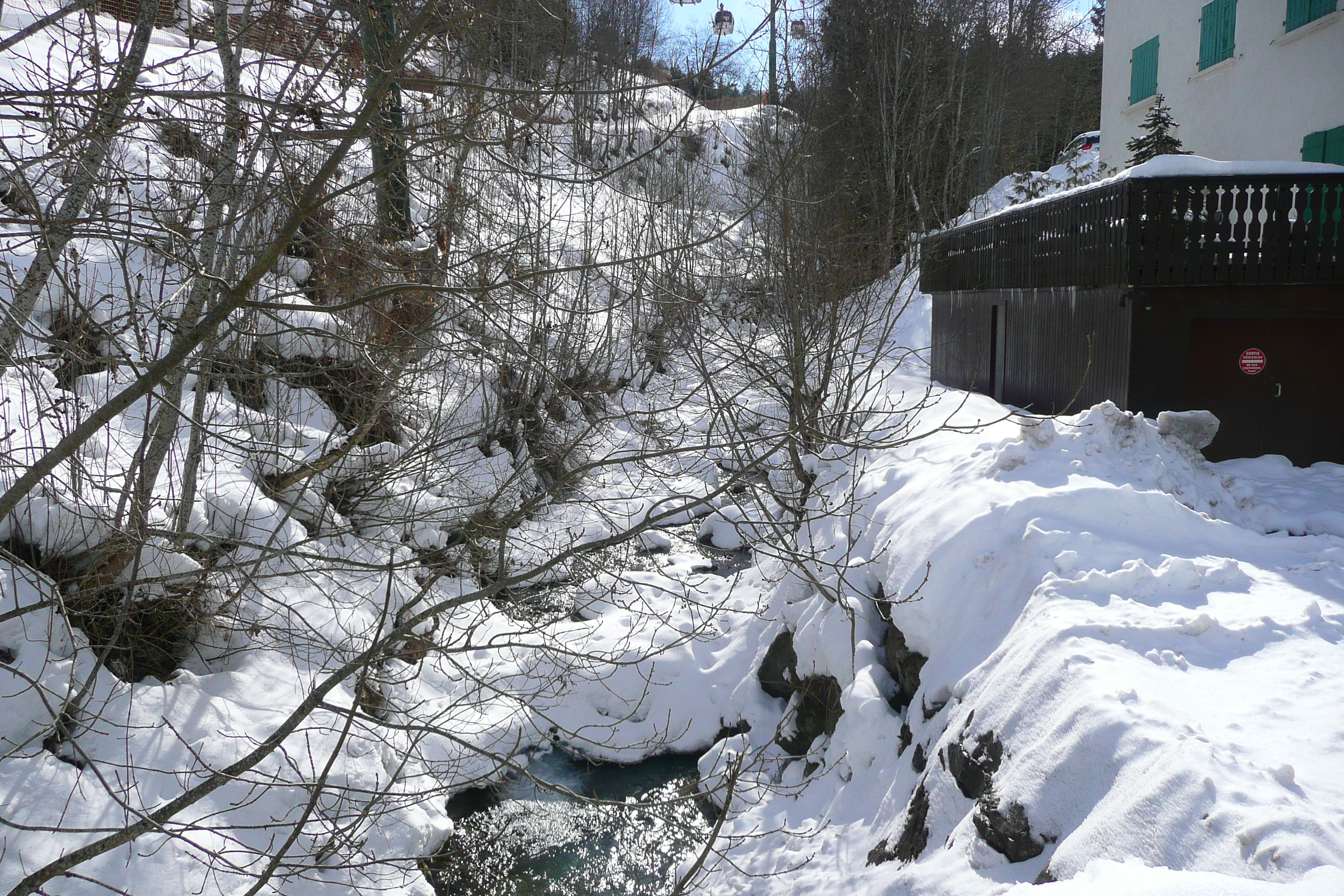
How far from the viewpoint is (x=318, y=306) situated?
270 cm

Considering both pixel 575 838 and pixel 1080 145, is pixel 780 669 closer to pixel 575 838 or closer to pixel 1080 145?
pixel 575 838

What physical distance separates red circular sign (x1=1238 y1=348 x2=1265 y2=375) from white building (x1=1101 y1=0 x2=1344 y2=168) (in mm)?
4537

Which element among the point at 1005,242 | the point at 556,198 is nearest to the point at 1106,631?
the point at 1005,242

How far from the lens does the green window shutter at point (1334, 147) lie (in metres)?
12.2

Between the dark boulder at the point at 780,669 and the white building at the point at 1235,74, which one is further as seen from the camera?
the white building at the point at 1235,74

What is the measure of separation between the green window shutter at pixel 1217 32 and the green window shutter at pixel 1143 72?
1.68 m

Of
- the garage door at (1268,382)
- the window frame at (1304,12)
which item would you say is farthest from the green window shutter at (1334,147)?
the garage door at (1268,382)


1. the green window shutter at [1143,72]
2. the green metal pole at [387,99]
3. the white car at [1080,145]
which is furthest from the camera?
the white car at [1080,145]

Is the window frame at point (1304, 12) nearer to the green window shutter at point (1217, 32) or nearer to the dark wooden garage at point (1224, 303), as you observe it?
the green window shutter at point (1217, 32)

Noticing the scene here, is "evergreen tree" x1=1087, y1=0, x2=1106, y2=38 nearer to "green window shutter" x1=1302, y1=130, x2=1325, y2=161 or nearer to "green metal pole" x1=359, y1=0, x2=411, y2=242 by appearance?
"green window shutter" x1=1302, y1=130, x2=1325, y2=161

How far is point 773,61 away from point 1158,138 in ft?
42.1

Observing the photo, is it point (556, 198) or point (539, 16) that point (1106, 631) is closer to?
point (539, 16)

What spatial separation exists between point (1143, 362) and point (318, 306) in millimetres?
9389

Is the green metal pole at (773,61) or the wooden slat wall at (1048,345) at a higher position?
the green metal pole at (773,61)
